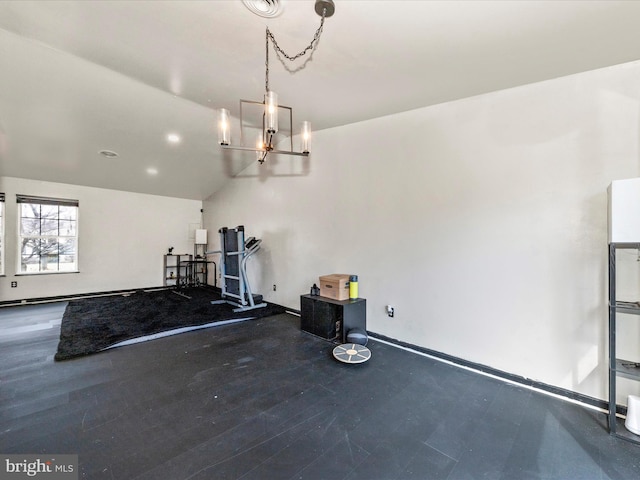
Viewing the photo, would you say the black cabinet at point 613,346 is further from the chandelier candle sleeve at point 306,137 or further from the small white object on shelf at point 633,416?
the chandelier candle sleeve at point 306,137

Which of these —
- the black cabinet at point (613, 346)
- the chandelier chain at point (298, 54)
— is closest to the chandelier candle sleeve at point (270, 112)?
the chandelier chain at point (298, 54)

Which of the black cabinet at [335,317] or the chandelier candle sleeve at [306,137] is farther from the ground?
the chandelier candle sleeve at [306,137]

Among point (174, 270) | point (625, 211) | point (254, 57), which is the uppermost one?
point (254, 57)

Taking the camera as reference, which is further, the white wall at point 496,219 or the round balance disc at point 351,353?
the round balance disc at point 351,353

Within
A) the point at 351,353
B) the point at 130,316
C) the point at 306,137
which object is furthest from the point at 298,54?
the point at 130,316

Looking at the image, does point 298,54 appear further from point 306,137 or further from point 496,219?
point 496,219

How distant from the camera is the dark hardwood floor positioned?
4.98 feet

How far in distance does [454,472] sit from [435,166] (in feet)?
8.57

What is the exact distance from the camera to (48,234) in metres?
5.30

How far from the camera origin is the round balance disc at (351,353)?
9.07 ft

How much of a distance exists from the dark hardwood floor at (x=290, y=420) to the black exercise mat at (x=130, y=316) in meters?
0.35

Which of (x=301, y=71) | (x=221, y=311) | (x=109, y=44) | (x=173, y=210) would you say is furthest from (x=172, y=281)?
(x=301, y=71)

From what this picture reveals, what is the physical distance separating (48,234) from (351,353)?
6.31 metres

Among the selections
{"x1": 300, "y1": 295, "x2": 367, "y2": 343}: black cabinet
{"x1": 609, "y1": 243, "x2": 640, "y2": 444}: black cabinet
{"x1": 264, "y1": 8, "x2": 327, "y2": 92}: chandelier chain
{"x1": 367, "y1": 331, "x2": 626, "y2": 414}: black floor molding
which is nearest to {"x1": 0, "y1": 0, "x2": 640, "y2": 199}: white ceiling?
{"x1": 264, "y1": 8, "x2": 327, "y2": 92}: chandelier chain
